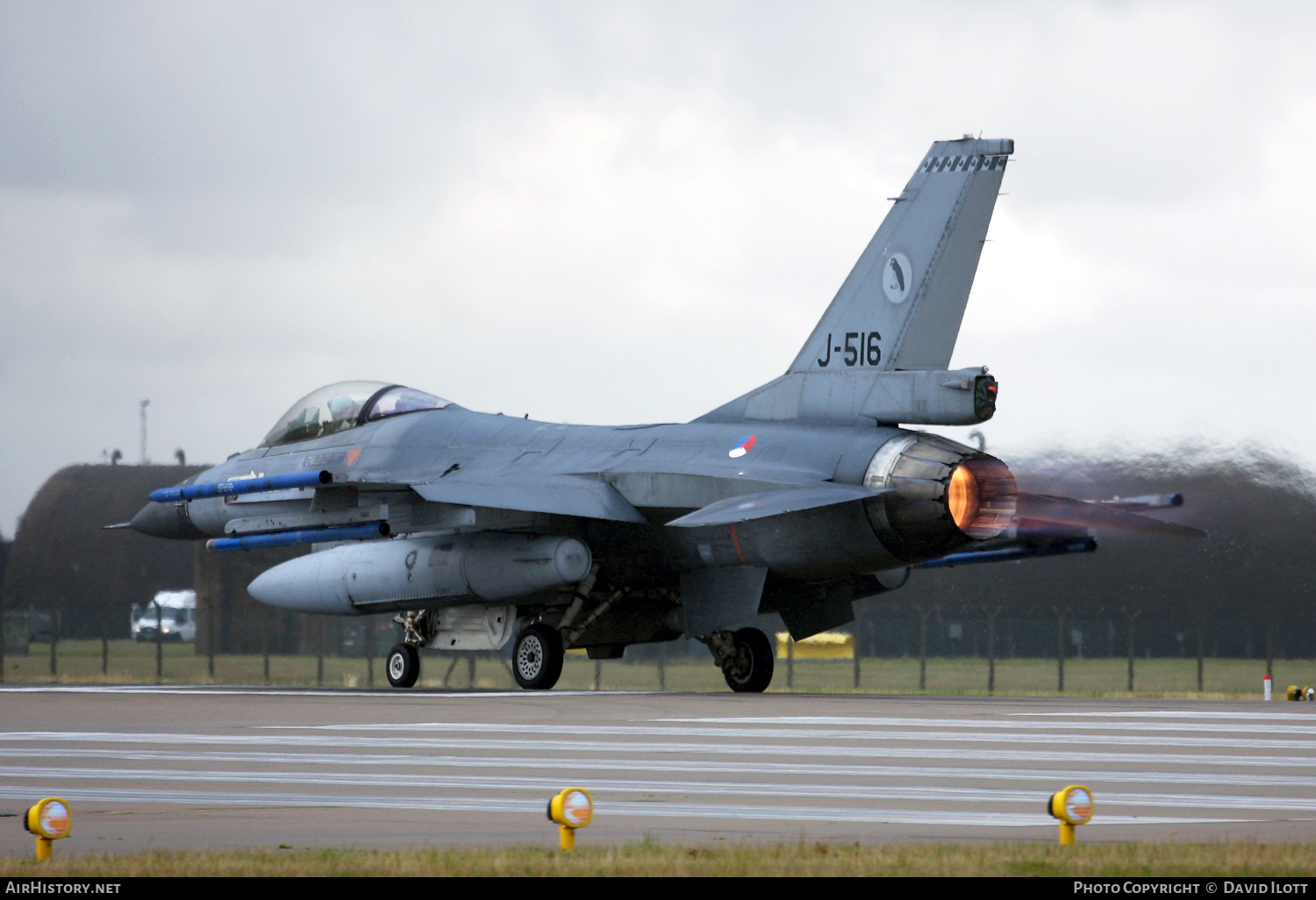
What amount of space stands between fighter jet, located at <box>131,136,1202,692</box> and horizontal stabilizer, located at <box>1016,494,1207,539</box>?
0.10ft

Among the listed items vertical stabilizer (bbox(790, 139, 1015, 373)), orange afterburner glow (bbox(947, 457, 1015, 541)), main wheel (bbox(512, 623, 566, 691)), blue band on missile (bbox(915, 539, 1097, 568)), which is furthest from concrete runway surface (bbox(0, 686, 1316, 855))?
vertical stabilizer (bbox(790, 139, 1015, 373))

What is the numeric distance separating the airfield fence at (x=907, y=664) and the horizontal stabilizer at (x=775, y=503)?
7744 millimetres

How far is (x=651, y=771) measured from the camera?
1105 centimetres

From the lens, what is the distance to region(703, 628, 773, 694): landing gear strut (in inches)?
827

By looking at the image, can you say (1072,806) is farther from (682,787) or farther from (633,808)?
(682,787)

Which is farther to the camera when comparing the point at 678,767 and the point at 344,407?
the point at 344,407

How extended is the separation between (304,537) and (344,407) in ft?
8.14

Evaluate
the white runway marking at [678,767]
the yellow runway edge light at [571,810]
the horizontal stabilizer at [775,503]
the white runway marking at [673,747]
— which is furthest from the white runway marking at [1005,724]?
the yellow runway edge light at [571,810]

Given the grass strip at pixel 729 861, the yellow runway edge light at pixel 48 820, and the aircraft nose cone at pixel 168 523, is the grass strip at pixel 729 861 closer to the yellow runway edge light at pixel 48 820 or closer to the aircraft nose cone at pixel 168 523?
the yellow runway edge light at pixel 48 820

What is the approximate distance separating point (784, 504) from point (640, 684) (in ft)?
31.1

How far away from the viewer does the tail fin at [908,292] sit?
765 inches

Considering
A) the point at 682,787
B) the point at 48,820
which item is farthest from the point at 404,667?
the point at 48,820

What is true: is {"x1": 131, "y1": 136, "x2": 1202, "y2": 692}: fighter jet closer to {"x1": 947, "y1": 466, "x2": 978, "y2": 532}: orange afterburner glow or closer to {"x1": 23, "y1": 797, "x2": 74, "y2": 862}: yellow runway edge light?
{"x1": 947, "y1": 466, "x2": 978, "y2": 532}: orange afterburner glow

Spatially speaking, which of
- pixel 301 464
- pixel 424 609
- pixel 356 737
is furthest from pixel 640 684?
pixel 356 737
